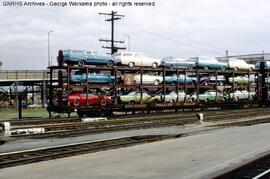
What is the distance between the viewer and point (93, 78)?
30.1 metres

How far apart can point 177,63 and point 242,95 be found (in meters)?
9.01

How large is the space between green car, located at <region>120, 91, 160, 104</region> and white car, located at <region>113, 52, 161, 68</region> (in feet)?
6.65

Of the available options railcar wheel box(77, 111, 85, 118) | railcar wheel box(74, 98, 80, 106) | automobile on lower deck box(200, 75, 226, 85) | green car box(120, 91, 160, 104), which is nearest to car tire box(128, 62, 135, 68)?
green car box(120, 91, 160, 104)

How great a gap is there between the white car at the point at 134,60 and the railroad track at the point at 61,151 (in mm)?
16049

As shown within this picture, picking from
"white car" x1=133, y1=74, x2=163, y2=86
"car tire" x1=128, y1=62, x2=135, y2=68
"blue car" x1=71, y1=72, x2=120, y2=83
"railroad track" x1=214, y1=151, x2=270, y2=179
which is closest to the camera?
"railroad track" x1=214, y1=151, x2=270, y2=179

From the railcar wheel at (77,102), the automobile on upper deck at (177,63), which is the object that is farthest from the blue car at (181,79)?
the railcar wheel at (77,102)

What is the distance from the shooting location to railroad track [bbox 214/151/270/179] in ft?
30.9

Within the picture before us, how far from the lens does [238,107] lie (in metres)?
43.3

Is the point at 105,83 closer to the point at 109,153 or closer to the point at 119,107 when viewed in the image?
the point at 119,107

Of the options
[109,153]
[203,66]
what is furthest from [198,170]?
[203,66]

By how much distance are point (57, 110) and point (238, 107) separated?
20252 mm

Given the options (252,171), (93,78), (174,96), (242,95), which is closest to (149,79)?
(174,96)

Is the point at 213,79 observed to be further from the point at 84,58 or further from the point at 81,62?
the point at 81,62

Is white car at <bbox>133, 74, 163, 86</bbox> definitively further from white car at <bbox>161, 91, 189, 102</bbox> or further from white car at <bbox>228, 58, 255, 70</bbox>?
white car at <bbox>228, 58, 255, 70</bbox>
